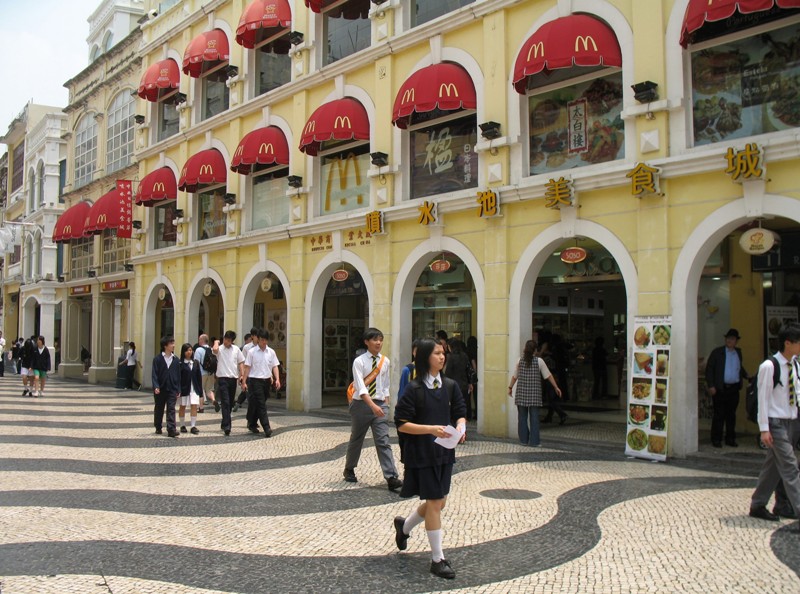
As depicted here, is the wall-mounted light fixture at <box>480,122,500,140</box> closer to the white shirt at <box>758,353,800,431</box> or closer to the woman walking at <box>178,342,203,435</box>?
the woman walking at <box>178,342,203,435</box>

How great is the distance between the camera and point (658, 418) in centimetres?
1022

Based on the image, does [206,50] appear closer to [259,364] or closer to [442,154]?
[442,154]

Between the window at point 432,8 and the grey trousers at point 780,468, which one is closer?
the grey trousers at point 780,468

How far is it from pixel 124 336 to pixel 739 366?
79.9ft

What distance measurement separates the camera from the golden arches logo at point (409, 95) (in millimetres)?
13425

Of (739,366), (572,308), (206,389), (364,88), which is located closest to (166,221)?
(206,389)

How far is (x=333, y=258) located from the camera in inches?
653

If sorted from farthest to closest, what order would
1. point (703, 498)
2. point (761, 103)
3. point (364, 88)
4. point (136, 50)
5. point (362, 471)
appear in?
point (136, 50) → point (364, 88) → point (761, 103) → point (362, 471) → point (703, 498)

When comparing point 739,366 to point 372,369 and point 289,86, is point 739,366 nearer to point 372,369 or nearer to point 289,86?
point 372,369

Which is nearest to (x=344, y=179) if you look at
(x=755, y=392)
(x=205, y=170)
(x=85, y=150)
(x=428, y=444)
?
(x=205, y=170)

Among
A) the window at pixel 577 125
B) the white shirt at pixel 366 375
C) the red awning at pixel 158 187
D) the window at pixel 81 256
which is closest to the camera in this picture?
the white shirt at pixel 366 375

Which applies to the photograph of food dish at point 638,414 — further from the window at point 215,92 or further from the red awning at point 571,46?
the window at point 215,92

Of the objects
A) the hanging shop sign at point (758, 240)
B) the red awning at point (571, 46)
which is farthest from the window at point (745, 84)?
the hanging shop sign at point (758, 240)

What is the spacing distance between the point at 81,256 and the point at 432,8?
2154 centimetres
